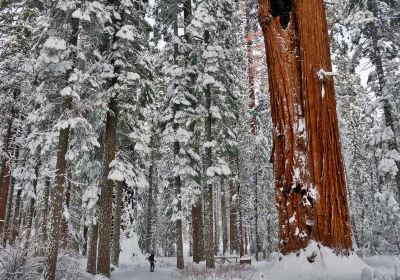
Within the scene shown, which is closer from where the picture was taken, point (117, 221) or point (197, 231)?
point (197, 231)

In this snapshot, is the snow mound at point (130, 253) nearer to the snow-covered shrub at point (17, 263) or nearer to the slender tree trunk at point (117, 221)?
the slender tree trunk at point (117, 221)

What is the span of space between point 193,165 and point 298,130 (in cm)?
1626

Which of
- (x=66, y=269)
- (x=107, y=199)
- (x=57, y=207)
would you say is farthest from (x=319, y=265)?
(x=107, y=199)

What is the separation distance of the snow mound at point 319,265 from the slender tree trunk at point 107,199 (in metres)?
11.9

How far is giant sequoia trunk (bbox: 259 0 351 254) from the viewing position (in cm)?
328

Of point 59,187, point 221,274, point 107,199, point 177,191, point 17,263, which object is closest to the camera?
point 17,263

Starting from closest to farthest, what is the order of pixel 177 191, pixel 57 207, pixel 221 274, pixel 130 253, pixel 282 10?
pixel 282 10
pixel 221 274
pixel 57 207
pixel 177 191
pixel 130 253

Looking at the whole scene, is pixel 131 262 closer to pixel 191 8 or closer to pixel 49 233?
pixel 49 233

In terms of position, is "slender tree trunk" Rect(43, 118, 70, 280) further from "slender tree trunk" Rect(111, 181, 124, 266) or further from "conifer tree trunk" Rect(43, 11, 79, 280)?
"slender tree trunk" Rect(111, 181, 124, 266)

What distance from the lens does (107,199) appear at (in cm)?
1445

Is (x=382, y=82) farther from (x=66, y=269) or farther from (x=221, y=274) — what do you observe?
(x=66, y=269)

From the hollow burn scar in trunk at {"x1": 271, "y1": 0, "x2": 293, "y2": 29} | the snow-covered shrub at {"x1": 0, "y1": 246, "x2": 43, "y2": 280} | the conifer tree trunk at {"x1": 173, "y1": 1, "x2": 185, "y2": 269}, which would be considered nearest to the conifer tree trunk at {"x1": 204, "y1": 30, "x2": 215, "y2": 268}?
the conifer tree trunk at {"x1": 173, "y1": 1, "x2": 185, "y2": 269}

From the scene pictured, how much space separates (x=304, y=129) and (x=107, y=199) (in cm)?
1228

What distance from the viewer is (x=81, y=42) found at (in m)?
12.7
